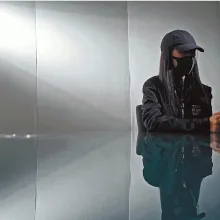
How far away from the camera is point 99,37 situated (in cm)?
421

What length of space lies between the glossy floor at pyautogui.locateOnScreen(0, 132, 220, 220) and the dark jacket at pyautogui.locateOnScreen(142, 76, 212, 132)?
2.04 meters

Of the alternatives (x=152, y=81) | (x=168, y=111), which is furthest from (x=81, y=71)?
(x=168, y=111)

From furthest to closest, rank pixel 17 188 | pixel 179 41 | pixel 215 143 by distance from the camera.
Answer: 1. pixel 179 41
2. pixel 215 143
3. pixel 17 188

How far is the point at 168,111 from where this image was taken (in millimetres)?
4172

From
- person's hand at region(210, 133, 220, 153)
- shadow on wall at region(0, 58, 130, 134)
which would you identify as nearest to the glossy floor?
person's hand at region(210, 133, 220, 153)

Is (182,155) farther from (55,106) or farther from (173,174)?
(55,106)

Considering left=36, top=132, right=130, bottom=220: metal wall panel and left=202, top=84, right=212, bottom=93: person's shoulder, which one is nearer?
left=36, top=132, right=130, bottom=220: metal wall panel

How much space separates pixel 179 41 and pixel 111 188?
10.5ft

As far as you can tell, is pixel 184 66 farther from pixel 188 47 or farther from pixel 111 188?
pixel 111 188

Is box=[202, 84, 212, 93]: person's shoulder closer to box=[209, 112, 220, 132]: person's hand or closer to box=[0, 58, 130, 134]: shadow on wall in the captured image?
box=[209, 112, 220, 132]: person's hand

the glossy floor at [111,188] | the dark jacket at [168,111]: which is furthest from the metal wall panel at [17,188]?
→ the dark jacket at [168,111]

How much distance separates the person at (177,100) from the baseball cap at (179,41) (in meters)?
0.03

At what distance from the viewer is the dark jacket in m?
4.17

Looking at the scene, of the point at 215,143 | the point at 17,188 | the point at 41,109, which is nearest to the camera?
the point at 17,188
